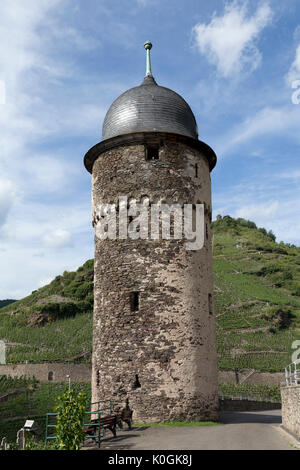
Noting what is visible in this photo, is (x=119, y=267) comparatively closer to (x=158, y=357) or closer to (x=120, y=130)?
(x=158, y=357)

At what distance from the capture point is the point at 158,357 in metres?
13.8

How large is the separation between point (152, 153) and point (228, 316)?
43.5 m

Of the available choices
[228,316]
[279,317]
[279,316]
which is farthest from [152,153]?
[279,316]

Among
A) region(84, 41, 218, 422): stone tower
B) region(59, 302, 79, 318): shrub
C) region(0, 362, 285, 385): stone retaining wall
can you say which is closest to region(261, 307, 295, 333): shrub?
region(0, 362, 285, 385): stone retaining wall

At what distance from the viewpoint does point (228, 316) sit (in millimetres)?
56469

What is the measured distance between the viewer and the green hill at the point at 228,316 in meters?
47.0

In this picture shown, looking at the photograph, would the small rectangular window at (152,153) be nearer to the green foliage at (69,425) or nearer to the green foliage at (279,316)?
the green foliage at (69,425)

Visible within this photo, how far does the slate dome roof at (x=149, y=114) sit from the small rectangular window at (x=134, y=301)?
5.27 m

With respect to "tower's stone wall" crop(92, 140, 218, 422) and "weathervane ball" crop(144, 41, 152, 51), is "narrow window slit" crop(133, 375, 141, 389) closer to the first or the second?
"tower's stone wall" crop(92, 140, 218, 422)

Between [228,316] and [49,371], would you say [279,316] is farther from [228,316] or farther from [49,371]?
[49,371]

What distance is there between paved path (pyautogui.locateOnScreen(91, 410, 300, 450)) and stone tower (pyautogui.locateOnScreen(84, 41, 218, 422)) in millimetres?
1119

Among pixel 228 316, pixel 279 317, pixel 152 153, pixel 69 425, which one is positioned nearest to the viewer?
pixel 69 425

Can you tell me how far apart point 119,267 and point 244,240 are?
93.2 m
